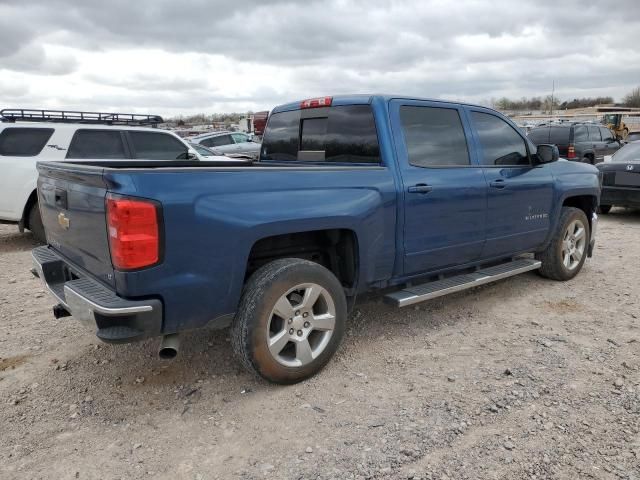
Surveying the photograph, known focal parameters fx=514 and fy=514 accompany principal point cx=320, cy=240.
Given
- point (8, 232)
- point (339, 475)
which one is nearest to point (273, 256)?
point (339, 475)

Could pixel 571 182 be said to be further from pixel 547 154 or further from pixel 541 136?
pixel 541 136

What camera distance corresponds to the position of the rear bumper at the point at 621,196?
29.1ft

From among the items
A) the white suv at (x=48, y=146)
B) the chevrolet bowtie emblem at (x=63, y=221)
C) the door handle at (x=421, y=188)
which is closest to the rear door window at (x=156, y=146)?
the white suv at (x=48, y=146)

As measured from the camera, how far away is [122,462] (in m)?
2.59

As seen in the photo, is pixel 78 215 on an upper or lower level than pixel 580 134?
lower

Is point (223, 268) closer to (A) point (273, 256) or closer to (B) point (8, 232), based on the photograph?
(A) point (273, 256)

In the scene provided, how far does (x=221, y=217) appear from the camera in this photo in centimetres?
281

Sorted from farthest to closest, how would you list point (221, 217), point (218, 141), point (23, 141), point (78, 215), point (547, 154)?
point (218, 141)
point (23, 141)
point (547, 154)
point (78, 215)
point (221, 217)

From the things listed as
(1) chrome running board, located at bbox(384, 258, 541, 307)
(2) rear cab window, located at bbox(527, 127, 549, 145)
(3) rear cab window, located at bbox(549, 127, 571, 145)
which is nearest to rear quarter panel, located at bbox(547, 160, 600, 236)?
(1) chrome running board, located at bbox(384, 258, 541, 307)

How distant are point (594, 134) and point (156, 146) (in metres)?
13.1

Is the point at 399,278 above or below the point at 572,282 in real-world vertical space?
above

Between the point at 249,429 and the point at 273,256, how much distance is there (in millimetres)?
1103

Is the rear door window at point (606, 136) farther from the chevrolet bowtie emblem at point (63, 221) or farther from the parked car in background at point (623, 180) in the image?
the chevrolet bowtie emblem at point (63, 221)

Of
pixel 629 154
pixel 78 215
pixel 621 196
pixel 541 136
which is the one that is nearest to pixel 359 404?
pixel 78 215
